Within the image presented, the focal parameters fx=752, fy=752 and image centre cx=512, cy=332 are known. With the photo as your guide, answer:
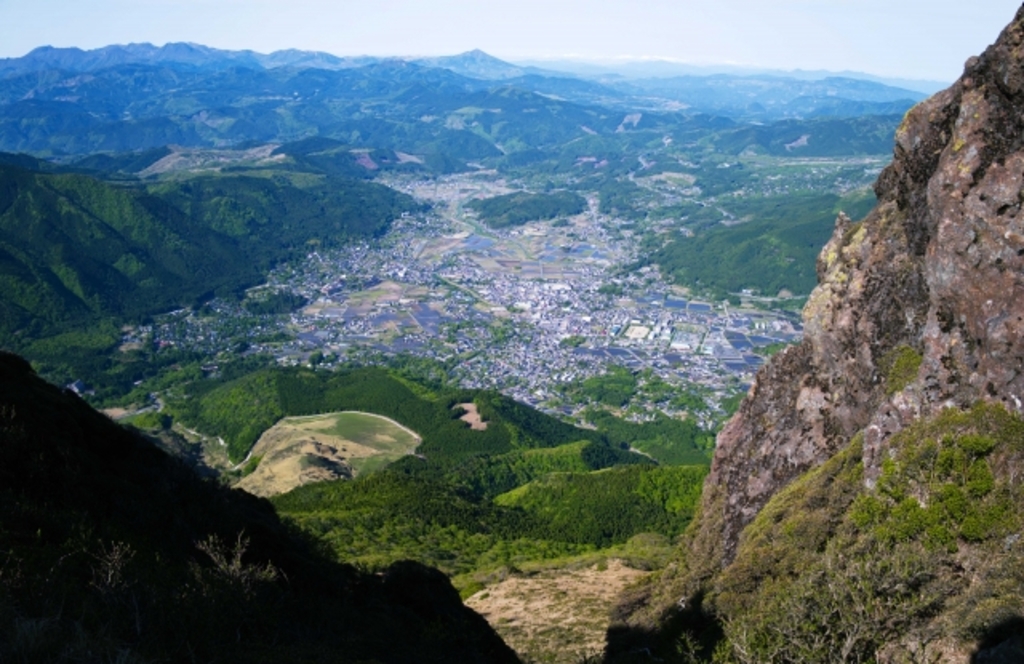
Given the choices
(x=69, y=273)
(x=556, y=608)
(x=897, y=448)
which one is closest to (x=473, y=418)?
(x=556, y=608)

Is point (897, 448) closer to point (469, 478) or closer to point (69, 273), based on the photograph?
point (469, 478)

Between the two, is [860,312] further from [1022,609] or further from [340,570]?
[340,570]

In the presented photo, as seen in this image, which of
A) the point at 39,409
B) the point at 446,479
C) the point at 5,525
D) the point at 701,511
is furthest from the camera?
the point at 446,479

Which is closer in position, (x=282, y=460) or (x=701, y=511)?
(x=701, y=511)

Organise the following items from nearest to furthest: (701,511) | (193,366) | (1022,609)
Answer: (1022,609) < (701,511) < (193,366)

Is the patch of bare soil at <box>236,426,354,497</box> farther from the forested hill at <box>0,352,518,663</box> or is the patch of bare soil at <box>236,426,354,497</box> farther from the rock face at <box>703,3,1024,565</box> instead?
the rock face at <box>703,3,1024,565</box>

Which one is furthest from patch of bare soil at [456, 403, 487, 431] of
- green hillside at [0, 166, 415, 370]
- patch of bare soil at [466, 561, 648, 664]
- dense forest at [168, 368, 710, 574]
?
green hillside at [0, 166, 415, 370]

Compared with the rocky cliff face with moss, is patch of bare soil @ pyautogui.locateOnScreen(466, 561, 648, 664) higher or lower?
lower

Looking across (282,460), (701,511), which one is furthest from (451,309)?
(701,511)
